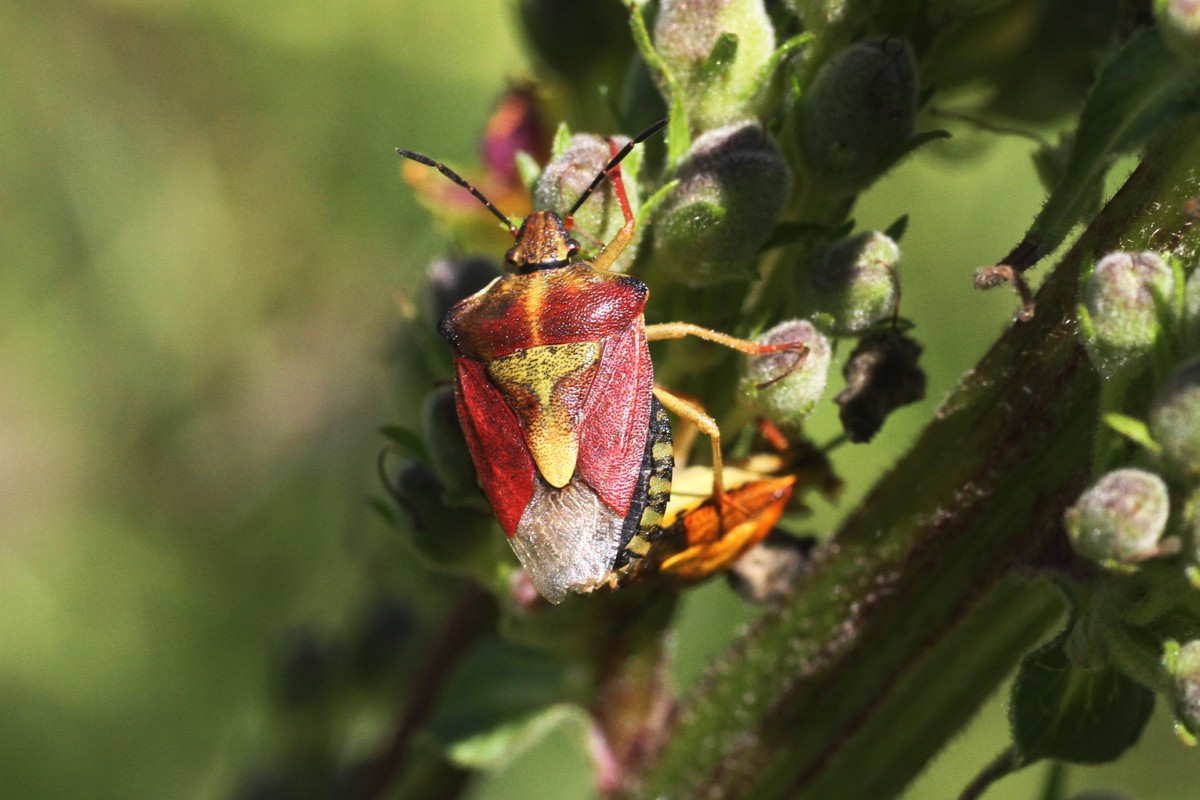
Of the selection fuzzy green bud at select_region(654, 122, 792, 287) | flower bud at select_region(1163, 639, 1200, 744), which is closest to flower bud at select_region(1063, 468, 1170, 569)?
flower bud at select_region(1163, 639, 1200, 744)

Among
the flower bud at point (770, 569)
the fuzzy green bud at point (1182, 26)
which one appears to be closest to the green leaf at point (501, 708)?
the flower bud at point (770, 569)

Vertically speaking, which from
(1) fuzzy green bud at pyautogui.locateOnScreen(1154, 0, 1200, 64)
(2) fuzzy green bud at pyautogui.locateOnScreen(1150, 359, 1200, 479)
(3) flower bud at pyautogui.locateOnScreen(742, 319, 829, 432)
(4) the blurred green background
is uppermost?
(1) fuzzy green bud at pyautogui.locateOnScreen(1154, 0, 1200, 64)

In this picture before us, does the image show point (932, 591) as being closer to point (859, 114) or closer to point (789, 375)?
point (789, 375)

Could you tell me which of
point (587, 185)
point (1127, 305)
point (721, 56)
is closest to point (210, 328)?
point (587, 185)

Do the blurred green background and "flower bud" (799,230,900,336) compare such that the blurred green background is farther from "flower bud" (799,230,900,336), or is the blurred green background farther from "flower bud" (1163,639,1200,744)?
"flower bud" (1163,639,1200,744)

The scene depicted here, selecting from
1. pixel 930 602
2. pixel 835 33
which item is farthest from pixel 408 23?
pixel 930 602

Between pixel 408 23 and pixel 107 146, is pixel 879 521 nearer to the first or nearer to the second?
pixel 408 23

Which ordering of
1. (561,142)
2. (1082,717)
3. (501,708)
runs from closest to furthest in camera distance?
(1082,717), (561,142), (501,708)

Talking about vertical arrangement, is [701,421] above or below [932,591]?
above
